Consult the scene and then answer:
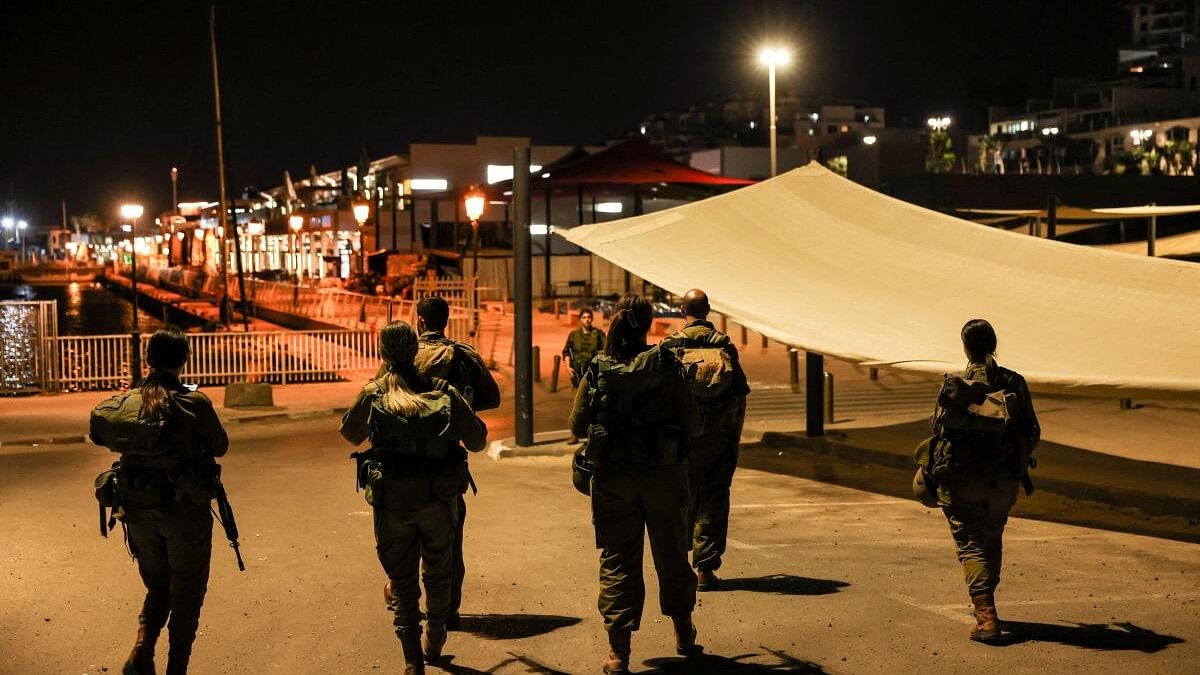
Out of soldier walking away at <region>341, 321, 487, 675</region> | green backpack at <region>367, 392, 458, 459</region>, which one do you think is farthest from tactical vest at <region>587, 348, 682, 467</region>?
green backpack at <region>367, 392, 458, 459</region>

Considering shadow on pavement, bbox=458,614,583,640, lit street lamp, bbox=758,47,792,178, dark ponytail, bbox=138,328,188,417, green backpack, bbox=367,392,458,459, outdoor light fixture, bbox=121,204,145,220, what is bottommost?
shadow on pavement, bbox=458,614,583,640

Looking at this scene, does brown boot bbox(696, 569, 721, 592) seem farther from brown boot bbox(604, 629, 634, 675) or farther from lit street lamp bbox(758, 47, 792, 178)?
lit street lamp bbox(758, 47, 792, 178)

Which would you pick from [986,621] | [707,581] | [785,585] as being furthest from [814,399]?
[986,621]

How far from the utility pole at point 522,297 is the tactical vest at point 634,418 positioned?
8.14 metres

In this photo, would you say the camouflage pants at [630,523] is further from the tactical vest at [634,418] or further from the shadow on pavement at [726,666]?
the shadow on pavement at [726,666]

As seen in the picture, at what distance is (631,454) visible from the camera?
587 cm

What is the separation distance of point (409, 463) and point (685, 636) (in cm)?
173

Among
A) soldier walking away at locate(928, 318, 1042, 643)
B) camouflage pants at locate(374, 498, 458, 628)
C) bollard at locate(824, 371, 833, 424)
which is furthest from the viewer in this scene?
bollard at locate(824, 371, 833, 424)

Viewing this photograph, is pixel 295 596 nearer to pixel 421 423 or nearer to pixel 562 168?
pixel 421 423

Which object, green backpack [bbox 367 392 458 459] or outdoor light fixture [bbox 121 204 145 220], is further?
outdoor light fixture [bbox 121 204 145 220]

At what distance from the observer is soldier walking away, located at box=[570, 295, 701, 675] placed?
588 cm

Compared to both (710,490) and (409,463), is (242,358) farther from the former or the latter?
(409,463)

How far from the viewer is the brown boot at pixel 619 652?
598cm

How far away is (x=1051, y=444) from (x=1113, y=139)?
126 meters
